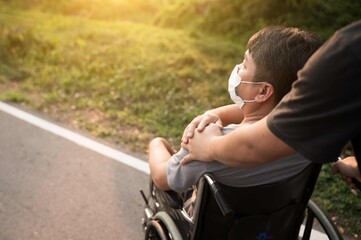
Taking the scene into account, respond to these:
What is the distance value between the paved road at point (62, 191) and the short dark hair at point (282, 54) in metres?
1.83

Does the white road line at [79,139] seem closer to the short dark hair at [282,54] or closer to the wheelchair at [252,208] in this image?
the wheelchair at [252,208]

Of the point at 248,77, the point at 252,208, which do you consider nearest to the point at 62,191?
the point at 252,208

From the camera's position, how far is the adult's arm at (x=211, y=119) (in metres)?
1.86

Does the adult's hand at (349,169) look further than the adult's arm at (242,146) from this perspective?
Yes

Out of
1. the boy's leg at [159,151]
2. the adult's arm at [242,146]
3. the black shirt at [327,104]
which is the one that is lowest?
the boy's leg at [159,151]

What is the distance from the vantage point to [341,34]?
115 centimetres

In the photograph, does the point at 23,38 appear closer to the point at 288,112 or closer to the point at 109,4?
the point at 109,4

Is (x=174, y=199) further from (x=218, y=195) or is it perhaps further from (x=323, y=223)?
(x=323, y=223)

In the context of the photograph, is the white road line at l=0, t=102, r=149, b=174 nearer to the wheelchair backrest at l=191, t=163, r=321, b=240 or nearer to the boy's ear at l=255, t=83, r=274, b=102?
the wheelchair backrest at l=191, t=163, r=321, b=240

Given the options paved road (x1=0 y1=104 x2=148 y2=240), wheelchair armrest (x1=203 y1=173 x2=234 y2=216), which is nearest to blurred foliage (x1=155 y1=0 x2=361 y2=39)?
paved road (x1=0 y1=104 x2=148 y2=240)

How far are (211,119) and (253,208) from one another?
0.45 m

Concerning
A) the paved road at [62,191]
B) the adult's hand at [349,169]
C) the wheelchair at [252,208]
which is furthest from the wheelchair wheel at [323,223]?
the paved road at [62,191]

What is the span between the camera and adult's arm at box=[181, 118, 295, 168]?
1.39 meters

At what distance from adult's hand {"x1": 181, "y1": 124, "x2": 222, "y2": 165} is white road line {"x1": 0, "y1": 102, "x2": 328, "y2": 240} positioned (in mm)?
2105
